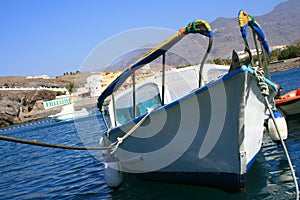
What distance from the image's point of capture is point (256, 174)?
27.5 ft

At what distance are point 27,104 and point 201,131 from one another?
9655 cm

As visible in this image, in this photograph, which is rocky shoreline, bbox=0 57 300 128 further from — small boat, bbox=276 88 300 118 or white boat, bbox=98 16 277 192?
white boat, bbox=98 16 277 192

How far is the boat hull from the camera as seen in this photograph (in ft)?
20.1

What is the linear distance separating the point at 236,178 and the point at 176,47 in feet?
10.5

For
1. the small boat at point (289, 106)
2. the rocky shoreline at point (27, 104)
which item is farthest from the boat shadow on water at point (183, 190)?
the rocky shoreline at point (27, 104)

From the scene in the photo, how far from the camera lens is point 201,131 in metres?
6.72

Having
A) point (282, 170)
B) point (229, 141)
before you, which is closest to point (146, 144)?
point (229, 141)

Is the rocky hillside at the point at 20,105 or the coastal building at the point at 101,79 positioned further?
the rocky hillside at the point at 20,105

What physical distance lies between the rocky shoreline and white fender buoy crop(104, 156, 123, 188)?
62124mm

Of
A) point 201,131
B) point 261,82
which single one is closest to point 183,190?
point 201,131

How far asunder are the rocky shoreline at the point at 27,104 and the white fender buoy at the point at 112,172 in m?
62.1

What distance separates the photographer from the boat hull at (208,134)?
20.1 ft

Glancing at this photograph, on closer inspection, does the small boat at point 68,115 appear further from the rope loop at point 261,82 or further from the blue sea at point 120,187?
the rope loop at point 261,82

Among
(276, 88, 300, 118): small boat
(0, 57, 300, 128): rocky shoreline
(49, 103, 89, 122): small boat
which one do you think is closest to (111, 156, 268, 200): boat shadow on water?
(276, 88, 300, 118): small boat
